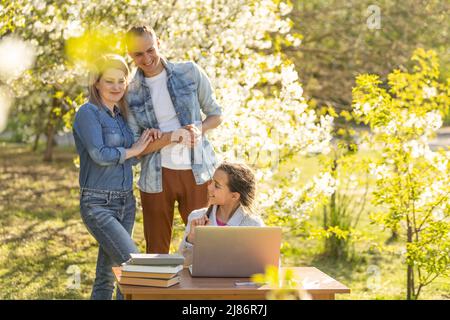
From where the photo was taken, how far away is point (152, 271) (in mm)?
3854

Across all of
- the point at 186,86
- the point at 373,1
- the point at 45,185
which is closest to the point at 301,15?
the point at 373,1

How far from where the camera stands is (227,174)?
458 cm

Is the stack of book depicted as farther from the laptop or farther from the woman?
the woman

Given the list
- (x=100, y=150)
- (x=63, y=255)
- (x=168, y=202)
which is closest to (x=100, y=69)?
(x=100, y=150)

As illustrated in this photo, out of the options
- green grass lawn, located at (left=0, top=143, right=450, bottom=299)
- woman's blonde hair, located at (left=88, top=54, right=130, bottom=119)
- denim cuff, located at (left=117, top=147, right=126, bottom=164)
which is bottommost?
green grass lawn, located at (left=0, top=143, right=450, bottom=299)

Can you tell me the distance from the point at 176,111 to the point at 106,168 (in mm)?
608

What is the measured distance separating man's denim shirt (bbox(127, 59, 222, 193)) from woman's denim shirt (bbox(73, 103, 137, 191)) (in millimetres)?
224

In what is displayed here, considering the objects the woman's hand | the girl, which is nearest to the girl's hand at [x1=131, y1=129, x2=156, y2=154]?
the girl

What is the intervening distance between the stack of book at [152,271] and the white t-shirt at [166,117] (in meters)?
1.37

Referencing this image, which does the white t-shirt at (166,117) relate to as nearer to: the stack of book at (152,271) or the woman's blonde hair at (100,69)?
the woman's blonde hair at (100,69)

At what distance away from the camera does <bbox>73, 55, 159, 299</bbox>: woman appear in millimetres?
4828

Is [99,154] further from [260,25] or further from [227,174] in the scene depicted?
[260,25]

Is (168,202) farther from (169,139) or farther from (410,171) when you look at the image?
(410,171)

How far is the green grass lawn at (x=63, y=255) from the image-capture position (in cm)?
843
